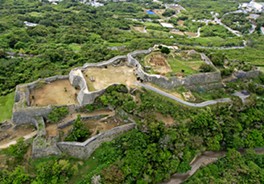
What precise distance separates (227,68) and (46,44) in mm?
36859

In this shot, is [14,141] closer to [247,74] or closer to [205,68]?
[205,68]

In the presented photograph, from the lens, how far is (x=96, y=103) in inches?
1219

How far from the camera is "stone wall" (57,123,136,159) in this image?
86.2 ft

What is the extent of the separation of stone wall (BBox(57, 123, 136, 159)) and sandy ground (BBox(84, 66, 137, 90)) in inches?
252

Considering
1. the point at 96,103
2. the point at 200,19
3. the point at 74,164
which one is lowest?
the point at 200,19

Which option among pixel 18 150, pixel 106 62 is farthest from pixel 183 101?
pixel 18 150

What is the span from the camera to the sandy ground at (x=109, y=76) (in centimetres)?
3324

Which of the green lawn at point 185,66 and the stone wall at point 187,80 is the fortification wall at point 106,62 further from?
the green lawn at point 185,66

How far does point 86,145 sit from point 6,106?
14.0m

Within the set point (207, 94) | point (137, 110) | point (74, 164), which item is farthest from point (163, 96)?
point (74, 164)

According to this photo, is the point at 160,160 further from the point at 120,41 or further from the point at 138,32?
the point at 138,32

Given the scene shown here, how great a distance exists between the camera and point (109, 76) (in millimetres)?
34844

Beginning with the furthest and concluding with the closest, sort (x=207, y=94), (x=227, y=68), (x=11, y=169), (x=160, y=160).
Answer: (x=227, y=68) → (x=207, y=94) → (x=160, y=160) → (x=11, y=169)

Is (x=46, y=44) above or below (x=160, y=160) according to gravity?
below
